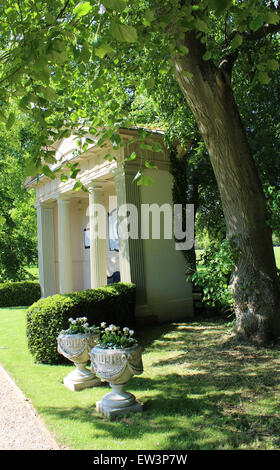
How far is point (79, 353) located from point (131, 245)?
491 centimetres

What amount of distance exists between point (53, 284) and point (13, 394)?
11250 mm

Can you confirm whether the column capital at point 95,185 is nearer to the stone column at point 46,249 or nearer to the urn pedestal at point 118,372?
the stone column at point 46,249

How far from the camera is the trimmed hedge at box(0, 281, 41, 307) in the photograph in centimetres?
1719

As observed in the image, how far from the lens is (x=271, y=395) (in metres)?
4.89

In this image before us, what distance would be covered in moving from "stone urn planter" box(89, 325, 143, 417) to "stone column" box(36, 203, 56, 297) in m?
12.5

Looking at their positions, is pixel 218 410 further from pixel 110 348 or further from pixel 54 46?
pixel 54 46

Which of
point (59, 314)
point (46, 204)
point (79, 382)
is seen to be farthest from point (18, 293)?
point (79, 382)

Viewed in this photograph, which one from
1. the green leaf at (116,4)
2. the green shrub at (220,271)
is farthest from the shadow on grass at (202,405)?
the green leaf at (116,4)

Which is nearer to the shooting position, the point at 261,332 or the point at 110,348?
the point at 110,348

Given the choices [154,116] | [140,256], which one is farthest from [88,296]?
[154,116]

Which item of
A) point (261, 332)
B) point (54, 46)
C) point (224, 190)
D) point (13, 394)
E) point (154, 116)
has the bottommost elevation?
point (13, 394)

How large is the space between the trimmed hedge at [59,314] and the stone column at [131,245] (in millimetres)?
1495

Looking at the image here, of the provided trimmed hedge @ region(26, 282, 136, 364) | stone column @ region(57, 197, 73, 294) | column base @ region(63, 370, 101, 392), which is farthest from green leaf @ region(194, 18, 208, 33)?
stone column @ region(57, 197, 73, 294)

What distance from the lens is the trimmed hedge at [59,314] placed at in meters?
7.30
